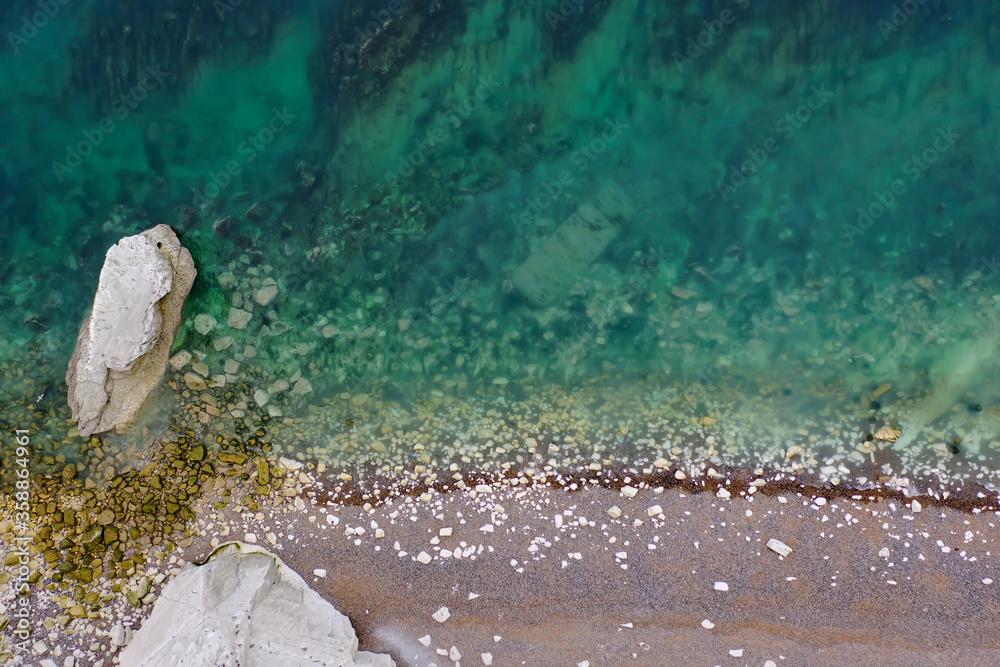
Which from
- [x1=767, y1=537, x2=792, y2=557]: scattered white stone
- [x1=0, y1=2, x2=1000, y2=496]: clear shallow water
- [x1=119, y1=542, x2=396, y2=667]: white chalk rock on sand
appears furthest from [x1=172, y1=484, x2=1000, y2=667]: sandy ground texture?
[x1=0, y1=2, x2=1000, y2=496]: clear shallow water

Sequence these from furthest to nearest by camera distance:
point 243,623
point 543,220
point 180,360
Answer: point 543,220 < point 180,360 < point 243,623

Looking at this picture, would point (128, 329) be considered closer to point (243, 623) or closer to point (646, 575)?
point (243, 623)

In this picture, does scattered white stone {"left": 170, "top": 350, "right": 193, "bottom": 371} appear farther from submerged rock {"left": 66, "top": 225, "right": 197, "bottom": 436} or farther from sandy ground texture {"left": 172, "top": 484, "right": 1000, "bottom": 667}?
sandy ground texture {"left": 172, "top": 484, "right": 1000, "bottom": 667}

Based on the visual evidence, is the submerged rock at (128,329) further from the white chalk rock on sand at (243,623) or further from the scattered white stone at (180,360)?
the white chalk rock on sand at (243,623)

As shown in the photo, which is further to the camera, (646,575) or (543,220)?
(543,220)

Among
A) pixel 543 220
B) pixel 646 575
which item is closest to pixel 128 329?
pixel 543 220

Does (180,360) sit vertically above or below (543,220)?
below

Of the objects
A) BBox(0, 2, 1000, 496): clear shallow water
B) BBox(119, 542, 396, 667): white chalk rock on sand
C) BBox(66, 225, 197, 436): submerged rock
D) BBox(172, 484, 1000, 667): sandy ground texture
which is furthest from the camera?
BBox(0, 2, 1000, 496): clear shallow water
